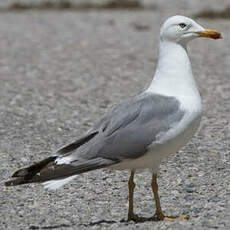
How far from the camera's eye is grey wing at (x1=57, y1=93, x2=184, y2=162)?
19.3 ft

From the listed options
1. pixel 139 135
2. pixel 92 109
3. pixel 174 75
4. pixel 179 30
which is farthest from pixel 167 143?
pixel 92 109

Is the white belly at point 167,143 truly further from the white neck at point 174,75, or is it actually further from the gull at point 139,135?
the white neck at point 174,75

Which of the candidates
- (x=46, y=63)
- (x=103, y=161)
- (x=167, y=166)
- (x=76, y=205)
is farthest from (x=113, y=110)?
(x=46, y=63)

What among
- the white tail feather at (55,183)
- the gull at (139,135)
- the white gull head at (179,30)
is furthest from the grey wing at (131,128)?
the white gull head at (179,30)

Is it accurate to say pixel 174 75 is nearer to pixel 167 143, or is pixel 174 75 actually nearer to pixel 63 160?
pixel 167 143

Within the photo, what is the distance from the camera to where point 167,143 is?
5848 millimetres

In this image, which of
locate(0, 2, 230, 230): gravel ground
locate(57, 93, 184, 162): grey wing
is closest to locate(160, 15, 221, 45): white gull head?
locate(57, 93, 184, 162): grey wing

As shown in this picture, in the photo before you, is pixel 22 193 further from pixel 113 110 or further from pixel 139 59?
pixel 139 59

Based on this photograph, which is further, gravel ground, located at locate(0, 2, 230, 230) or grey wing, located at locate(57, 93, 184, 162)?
gravel ground, located at locate(0, 2, 230, 230)

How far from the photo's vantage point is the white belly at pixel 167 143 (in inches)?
230

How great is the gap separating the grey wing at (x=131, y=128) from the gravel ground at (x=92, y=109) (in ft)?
2.03

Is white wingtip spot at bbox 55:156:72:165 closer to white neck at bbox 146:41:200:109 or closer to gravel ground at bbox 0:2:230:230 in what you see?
gravel ground at bbox 0:2:230:230

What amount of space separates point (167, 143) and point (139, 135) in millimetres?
235

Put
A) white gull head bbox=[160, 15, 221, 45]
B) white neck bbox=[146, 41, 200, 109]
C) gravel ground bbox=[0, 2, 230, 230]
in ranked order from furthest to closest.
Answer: gravel ground bbox=[0, 2, 230, 230]
white gull head bbox=[160, 15, 221, 45]
white neck bbox=[146, 41, 200, 109]
